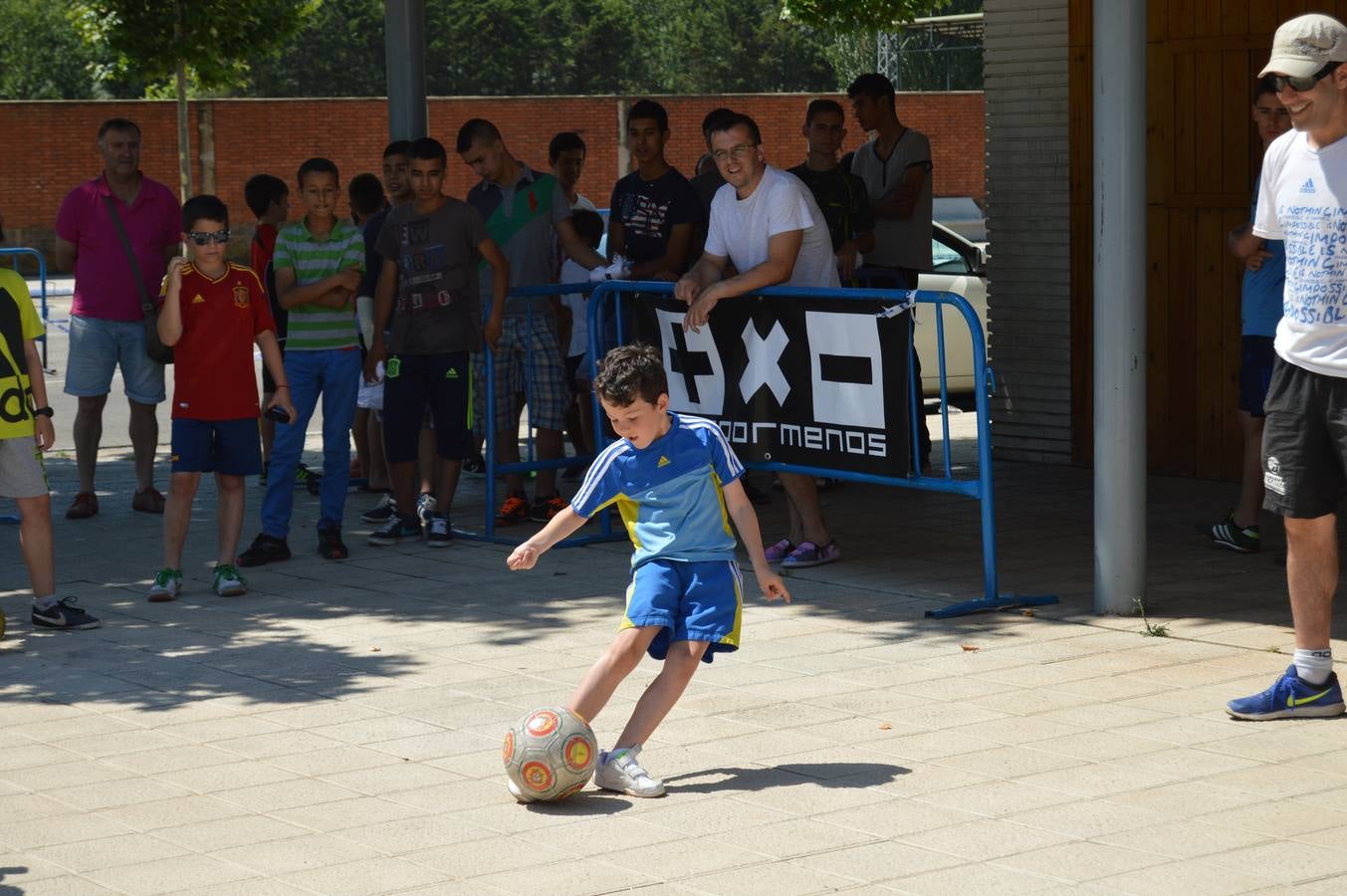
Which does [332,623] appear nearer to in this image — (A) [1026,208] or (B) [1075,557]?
(B) [1075,557]

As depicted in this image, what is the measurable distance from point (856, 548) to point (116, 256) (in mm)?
4384

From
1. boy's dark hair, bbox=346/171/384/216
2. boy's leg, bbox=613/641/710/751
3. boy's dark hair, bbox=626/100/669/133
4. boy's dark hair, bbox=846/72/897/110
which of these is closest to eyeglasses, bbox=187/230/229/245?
boy's dark hair, bbox=626/100/669/133

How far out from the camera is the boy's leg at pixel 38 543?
7836 mm

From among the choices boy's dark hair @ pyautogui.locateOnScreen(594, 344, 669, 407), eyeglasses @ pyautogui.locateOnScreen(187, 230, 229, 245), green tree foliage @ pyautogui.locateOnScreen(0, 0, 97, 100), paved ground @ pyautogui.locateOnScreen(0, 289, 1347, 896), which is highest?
green tree foliage @ pyautogui.locateOnScreen(0, 0, 97, 100)

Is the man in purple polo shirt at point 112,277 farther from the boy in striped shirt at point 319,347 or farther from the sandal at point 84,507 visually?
the boy in striped shirt at point 319,347

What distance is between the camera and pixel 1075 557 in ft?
30.0

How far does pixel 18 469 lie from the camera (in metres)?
7.77

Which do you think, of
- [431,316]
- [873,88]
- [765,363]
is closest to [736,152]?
[765,363]

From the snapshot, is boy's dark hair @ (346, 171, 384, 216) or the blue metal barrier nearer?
the blue metal barrier

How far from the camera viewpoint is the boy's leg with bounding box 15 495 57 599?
25.7 ft

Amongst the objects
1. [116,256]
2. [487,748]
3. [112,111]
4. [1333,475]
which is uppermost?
[112,111]

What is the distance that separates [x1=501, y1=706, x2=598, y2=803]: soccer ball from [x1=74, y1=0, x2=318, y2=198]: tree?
77.2ft

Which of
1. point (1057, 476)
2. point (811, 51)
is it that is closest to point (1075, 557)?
point (1057, 476)

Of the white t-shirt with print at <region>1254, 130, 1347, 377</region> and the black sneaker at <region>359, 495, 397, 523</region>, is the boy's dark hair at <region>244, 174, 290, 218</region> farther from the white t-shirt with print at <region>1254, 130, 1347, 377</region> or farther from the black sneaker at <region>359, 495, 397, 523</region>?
the white t-shirt with print at <region>1254, 130, 1347, 377</region>
